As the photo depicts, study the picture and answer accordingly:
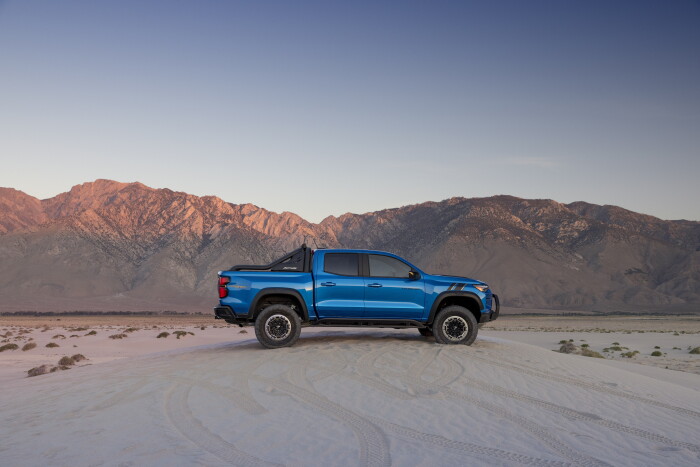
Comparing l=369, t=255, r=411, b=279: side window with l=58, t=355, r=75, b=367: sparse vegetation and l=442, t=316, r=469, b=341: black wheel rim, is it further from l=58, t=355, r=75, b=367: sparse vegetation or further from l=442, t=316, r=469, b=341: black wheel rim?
l=58, t=355, r=75, b=367: sparse vegetation

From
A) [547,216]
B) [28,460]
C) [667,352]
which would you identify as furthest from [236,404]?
[547,216]

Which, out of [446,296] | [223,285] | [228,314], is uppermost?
[223,285]

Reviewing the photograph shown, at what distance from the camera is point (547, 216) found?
164750mm

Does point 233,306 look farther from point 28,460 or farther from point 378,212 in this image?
point 378,212

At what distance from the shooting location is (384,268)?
13.4m

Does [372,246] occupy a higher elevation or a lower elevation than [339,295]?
higher

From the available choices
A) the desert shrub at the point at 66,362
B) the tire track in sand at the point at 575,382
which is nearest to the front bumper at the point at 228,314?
the tire track in sand at the point at 575,382

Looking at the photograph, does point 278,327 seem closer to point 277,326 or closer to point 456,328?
point 277,326

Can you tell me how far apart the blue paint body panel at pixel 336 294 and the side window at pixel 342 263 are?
4.4 inches

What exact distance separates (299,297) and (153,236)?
138m

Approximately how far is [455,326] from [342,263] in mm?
2986

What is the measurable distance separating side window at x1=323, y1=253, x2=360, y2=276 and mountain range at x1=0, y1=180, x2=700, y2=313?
105701 millimetres

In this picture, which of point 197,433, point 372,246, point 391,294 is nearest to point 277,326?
point 391,294

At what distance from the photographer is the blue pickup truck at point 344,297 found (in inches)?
513
